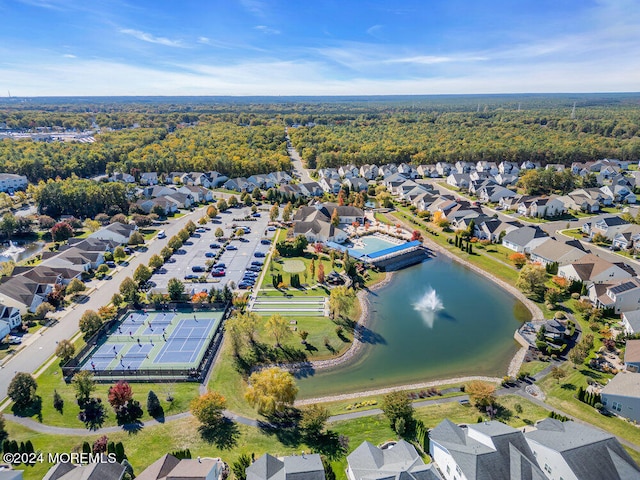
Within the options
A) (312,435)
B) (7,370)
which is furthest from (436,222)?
(7,370)

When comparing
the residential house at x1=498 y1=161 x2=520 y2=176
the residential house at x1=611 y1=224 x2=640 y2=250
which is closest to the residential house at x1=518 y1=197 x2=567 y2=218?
the residential house at x1=611 y1=224 x2=640 y2=250

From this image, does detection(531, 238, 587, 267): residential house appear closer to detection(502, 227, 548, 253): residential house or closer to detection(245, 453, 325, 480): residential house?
detection(502, 227, 548, 253): residential house

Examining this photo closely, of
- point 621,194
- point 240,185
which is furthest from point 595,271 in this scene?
point 240,185

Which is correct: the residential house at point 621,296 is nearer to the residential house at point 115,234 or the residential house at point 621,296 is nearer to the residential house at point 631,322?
the residential house at point 631,322

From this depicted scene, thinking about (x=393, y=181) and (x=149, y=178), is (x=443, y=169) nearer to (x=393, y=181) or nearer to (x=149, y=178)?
(x=393, y=181)

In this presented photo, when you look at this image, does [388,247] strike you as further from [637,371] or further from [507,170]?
[507,170]

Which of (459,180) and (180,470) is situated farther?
(459,180)

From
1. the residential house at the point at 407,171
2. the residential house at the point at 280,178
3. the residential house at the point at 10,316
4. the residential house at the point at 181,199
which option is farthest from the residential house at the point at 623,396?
the residential house at the point at 407,171
